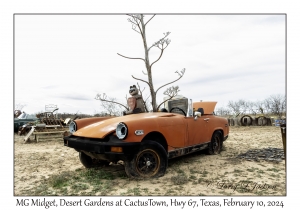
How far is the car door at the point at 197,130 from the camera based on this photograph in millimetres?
5370

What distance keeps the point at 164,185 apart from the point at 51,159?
4.19 meters

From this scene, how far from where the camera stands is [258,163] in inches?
215

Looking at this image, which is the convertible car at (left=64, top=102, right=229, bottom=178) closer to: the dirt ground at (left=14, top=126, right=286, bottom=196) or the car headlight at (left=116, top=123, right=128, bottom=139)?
the car headlight at (left=116, top=123, right=128, bottom=139)

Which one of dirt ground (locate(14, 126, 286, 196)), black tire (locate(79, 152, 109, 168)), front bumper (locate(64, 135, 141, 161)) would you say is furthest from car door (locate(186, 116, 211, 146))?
black tire (locate(79, 152, 109, 168))

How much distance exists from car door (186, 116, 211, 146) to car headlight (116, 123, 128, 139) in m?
1.84

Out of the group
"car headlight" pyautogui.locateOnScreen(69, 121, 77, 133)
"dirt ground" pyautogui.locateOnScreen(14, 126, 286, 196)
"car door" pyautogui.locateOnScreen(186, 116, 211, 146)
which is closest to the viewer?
"dirt ground" pyautogui.locateOnScreen(14, 126, 286, 196)

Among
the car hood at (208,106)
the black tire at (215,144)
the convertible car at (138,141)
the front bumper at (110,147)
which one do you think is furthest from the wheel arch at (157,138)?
the car hood at (208,106)

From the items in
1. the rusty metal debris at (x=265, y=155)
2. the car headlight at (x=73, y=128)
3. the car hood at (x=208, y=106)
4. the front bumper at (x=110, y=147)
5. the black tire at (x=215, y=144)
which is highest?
the car hood at (x=208, y=106)

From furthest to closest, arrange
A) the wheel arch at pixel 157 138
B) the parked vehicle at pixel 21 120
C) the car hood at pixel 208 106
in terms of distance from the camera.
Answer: the parked vehicle at pixel 21 120
the car hood at pixel 208 106
the wheel arch at pixel 157 138

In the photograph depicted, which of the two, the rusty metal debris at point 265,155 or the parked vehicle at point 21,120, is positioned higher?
the parked vehicle at point 21,120

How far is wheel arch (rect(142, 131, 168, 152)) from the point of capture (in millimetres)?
4516

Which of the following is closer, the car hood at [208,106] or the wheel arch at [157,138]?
the wheel arch at [157,138]

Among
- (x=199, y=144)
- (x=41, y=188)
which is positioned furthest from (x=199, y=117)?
(x=41, y=188)

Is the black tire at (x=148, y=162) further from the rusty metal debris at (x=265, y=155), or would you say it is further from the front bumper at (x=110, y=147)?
the rusty metal debris at (x=265, y=155)
